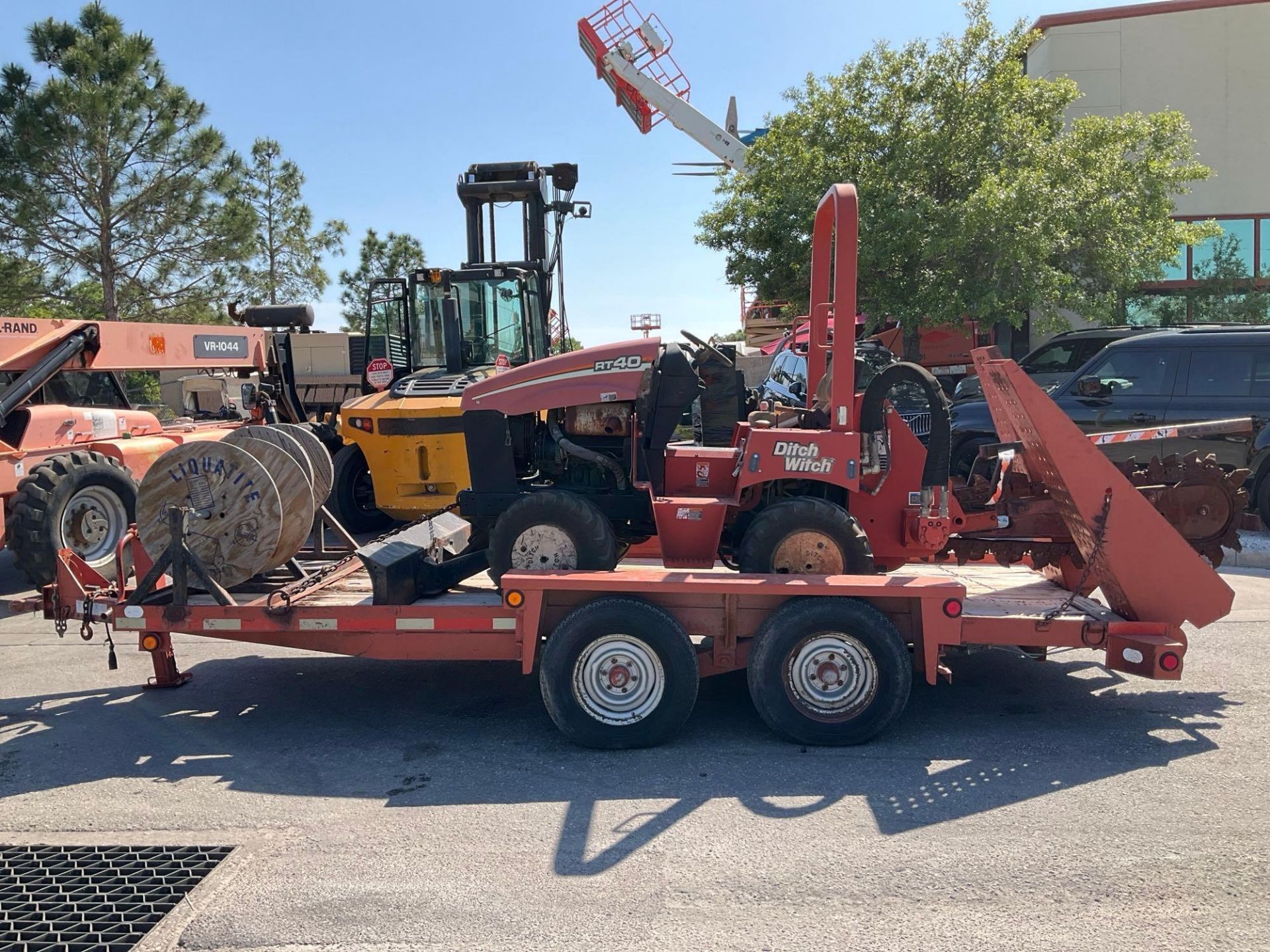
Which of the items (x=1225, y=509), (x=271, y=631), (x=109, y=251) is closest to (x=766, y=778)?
(x=271, y=631)

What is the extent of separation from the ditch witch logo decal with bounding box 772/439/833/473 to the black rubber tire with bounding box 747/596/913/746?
956 mm

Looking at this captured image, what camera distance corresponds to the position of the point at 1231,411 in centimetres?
1048

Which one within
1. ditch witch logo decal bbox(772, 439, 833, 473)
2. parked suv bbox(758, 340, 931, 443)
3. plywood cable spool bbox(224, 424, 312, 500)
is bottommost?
ditch witch logo decal bbox(772, 439, 833, 473)

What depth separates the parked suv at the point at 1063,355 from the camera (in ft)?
43.9

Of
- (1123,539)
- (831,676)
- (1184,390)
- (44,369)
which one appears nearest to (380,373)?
(44,369)

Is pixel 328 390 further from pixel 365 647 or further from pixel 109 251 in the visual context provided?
pixel 365 647

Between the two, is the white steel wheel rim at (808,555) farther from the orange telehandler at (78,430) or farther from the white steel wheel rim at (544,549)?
the orange telehandler at (78,430)

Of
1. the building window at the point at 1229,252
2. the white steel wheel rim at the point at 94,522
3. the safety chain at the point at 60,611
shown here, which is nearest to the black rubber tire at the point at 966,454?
the white steel wheel rim at the point at 94,522

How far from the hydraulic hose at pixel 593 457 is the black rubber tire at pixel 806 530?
39.3 inches

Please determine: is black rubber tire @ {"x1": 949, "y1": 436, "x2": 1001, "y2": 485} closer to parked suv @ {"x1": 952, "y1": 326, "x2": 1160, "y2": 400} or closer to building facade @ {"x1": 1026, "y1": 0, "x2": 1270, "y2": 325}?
parked suv @ {"x1": 952, "y1": 326, "x2": 1160, "y2": 400}

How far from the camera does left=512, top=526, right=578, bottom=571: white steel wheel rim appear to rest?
5.92 m

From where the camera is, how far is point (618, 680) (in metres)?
5.20

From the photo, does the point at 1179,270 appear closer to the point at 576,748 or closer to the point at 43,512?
the point at 576,748

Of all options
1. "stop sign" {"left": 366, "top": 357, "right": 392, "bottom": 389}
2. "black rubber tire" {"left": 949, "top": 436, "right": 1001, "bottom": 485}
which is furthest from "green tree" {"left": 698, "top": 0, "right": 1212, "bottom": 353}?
"stop sign" {"left": 366, "top": 357, "right": 392, "bottom": 389}
